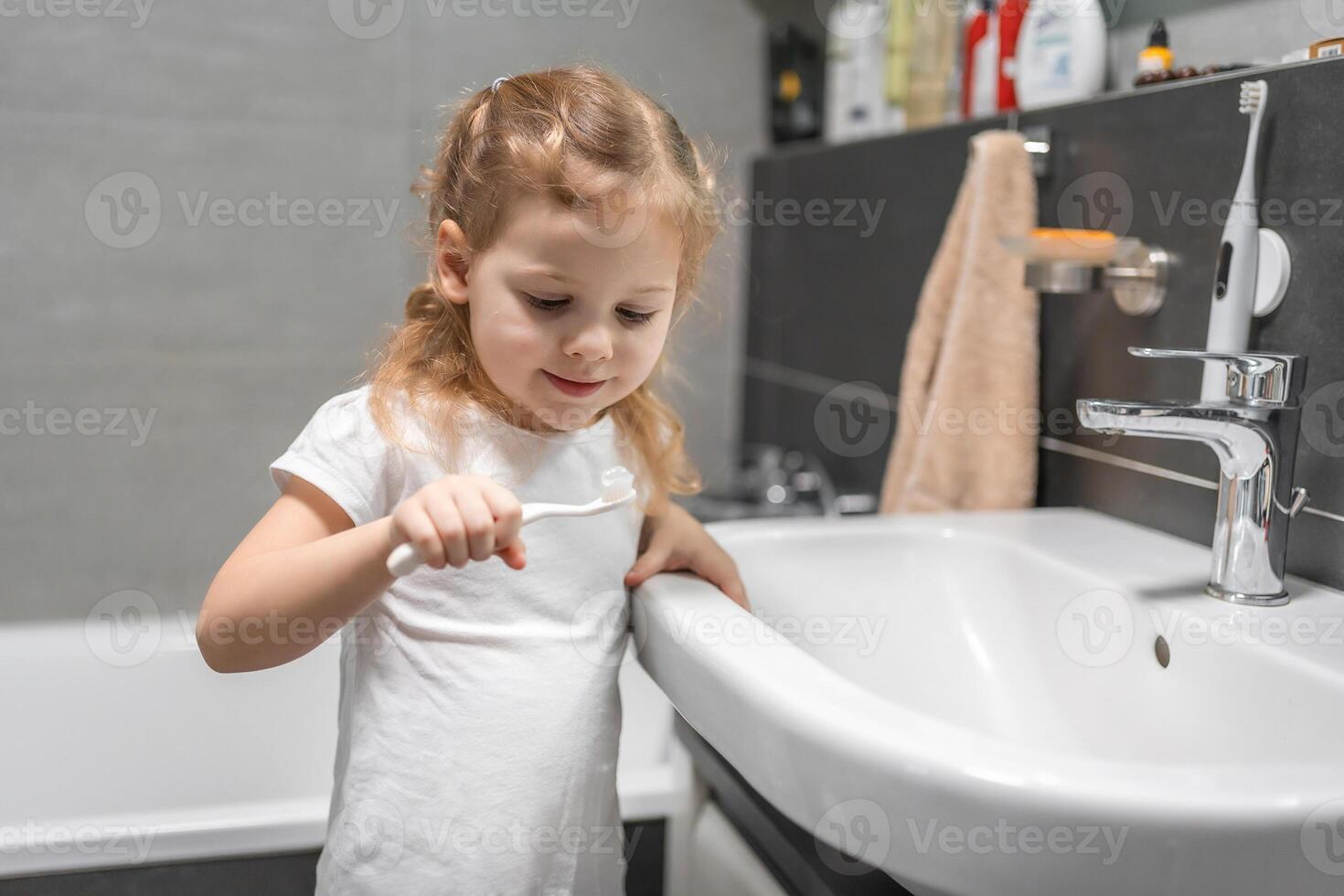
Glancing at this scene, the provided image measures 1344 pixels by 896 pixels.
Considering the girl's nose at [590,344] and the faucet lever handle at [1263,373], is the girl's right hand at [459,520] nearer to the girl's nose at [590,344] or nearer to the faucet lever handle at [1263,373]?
the girl's nose at [590,344]

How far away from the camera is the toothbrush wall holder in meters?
0.96

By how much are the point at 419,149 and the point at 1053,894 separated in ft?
5.08

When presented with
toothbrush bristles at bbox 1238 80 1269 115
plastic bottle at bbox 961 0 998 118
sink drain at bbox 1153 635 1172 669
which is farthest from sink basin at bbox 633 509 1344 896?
plastic bottle at bbox 961 0 998 118

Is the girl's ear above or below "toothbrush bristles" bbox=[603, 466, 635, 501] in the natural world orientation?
above

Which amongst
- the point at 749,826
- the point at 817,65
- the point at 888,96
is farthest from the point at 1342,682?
the point at 817,65

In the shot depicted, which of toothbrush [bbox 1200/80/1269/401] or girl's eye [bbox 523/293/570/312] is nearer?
girl's eye [bbox 523/293/570/312]

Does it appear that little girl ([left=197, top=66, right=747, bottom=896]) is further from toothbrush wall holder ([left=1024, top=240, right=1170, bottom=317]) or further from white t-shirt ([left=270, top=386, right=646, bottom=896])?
toothbrush wall holder ([left=1024, top=240, right=1170, bottom=317])

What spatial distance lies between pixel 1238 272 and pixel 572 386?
50 centimetres

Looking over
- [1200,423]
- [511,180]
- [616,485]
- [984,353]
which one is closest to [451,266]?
[511,180]

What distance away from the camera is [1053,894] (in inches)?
19.4

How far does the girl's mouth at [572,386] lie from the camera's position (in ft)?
2.28

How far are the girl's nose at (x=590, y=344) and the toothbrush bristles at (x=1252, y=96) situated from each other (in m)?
0.50

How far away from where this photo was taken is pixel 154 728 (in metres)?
1.57

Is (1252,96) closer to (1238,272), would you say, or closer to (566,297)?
(1238,272)
